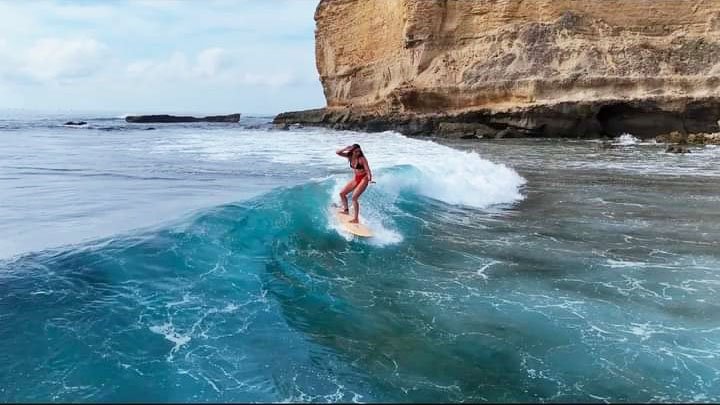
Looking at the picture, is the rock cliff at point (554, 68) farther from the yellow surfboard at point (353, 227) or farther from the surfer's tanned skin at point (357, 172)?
the yellow surfboard at point (353, 227)

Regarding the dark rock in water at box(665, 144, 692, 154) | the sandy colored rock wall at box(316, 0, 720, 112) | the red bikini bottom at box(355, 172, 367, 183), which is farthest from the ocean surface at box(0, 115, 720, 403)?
the sandy colored rock wall at box(316, 0, 720, 112)

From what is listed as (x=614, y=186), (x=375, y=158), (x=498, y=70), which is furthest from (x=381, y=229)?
(x=498, y=70)

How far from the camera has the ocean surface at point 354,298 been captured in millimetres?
4227

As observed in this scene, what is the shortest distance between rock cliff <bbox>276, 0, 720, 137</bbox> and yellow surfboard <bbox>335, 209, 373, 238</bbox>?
899 inches

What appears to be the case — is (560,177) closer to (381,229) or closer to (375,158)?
(375,158)

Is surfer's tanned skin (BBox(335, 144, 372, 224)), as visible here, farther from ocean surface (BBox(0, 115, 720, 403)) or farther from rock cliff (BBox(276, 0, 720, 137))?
rock cliff (BBox(276, 0, 720, 137))

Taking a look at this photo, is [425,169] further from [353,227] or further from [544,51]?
[544,51]

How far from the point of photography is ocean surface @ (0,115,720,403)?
4.23 meters

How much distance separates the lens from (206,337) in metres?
4.80

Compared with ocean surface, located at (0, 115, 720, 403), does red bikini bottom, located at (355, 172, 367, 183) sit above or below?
Answer: above

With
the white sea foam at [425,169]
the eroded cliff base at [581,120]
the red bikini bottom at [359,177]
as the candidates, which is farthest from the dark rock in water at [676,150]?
the red bikini bottom at [359,177]

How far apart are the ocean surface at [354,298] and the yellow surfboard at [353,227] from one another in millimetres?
152

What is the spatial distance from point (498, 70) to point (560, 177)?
Result: 57.8 feet

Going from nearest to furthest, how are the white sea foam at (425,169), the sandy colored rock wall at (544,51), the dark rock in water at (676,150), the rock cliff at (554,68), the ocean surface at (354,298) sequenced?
the ocean surface at (354,298) < the white sea foam at (425,169) < the dark rock in water at (676,150) < the rock cliff at (554,68) < the sandy colored rock wall at (544,51)
